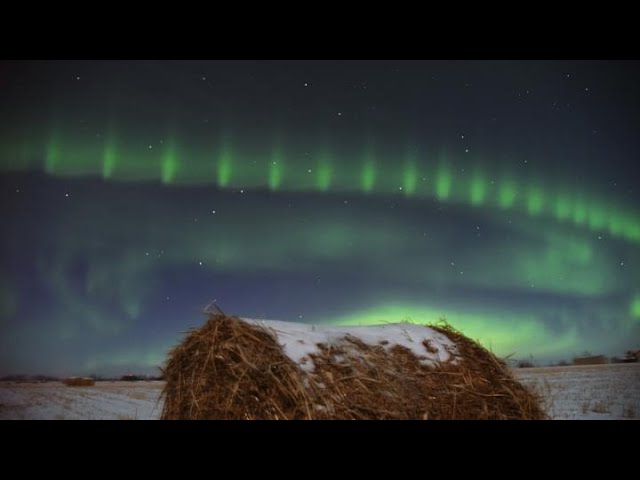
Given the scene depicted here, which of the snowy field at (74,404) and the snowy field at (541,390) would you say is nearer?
the snowy field at (541,390)

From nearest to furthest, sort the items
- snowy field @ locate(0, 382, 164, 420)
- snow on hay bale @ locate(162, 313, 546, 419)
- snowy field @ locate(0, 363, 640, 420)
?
snow on hay bale @ locate(162, 313, 546, 419) < snowy field @ locate(0, 363, 640, 420) < snowy field @ locate(0, 382, 164, 420)

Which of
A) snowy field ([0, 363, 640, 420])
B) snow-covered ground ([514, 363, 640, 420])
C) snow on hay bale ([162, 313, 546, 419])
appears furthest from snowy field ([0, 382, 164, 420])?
snow-covered ground ([514, 363, 640, 420])

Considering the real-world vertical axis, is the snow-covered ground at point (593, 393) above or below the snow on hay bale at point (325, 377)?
below

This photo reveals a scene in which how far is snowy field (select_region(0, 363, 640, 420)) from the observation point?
321 inches

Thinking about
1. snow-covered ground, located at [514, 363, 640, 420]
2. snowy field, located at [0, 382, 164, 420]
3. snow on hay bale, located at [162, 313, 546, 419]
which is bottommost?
snowy field, located at [0, 382, 164, 420]

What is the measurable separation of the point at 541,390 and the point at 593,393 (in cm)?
447

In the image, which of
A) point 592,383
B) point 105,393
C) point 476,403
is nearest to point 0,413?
point 105,393

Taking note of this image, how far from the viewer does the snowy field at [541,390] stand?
815 cm

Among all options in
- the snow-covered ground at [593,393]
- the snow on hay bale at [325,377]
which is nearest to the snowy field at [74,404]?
the snow on hay bale at [325,377]

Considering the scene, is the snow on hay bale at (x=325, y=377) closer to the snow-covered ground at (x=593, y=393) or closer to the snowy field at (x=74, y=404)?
the snow-covered ground at (x=593, y=393)

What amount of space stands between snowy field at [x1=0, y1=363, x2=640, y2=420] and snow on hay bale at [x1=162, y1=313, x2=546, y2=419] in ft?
3.03

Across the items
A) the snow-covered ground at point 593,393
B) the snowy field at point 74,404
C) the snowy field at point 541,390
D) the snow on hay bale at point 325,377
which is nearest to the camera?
the snow on hay bale at point 325,377

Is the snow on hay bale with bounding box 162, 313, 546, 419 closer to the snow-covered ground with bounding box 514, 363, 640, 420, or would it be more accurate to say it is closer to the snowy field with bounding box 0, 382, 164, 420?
the snow-covered ground with bounding box 514, 363, 640, 420
